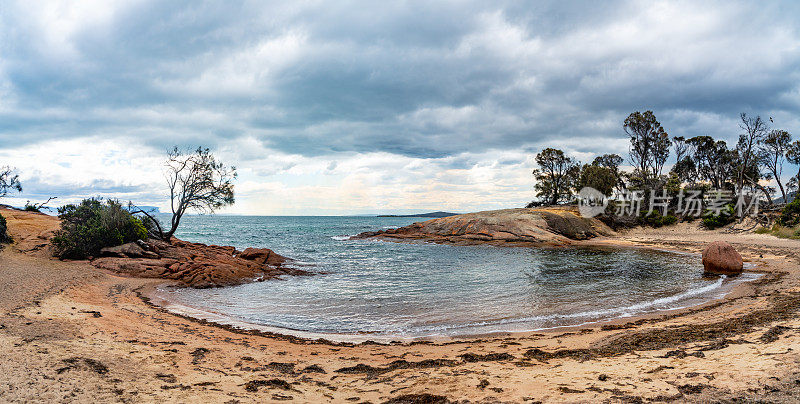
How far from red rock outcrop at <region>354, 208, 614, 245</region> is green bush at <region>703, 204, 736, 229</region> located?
10.1 metres

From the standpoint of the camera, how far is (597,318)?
1156 cm

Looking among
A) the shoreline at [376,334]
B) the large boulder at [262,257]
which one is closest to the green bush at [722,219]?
the shoreline at [376,334]

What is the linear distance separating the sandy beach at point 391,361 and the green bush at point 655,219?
145 feet

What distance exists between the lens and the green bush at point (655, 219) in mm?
49484

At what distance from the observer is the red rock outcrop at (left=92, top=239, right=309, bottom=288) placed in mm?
18297

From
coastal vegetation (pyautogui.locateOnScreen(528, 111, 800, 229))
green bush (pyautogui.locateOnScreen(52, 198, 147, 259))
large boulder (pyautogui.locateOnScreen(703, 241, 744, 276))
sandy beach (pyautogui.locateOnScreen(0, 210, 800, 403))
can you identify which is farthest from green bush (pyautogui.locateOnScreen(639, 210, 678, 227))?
green bush (pyautogui.locateOnScreen(52, 198, 147, 259))

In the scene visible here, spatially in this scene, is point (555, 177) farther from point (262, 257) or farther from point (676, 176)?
point (262, 257)

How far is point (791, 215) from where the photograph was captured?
36562mm

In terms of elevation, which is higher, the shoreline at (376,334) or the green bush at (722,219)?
the green bush at (722,219)

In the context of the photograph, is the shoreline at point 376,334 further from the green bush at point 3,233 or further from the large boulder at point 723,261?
the green bush at point 3,233

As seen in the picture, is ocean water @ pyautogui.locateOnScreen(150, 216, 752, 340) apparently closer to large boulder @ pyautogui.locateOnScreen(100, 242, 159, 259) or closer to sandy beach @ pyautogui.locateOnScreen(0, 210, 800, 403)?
sandy beach @ pyautogui.locateOnScreen(0, 210, 800, 403)

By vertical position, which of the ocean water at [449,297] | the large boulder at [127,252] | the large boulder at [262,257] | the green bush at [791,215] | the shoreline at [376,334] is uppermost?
the green bush at [791,215]

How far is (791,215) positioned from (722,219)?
23.7ft

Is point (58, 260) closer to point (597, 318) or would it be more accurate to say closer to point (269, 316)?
point (269, 316)
